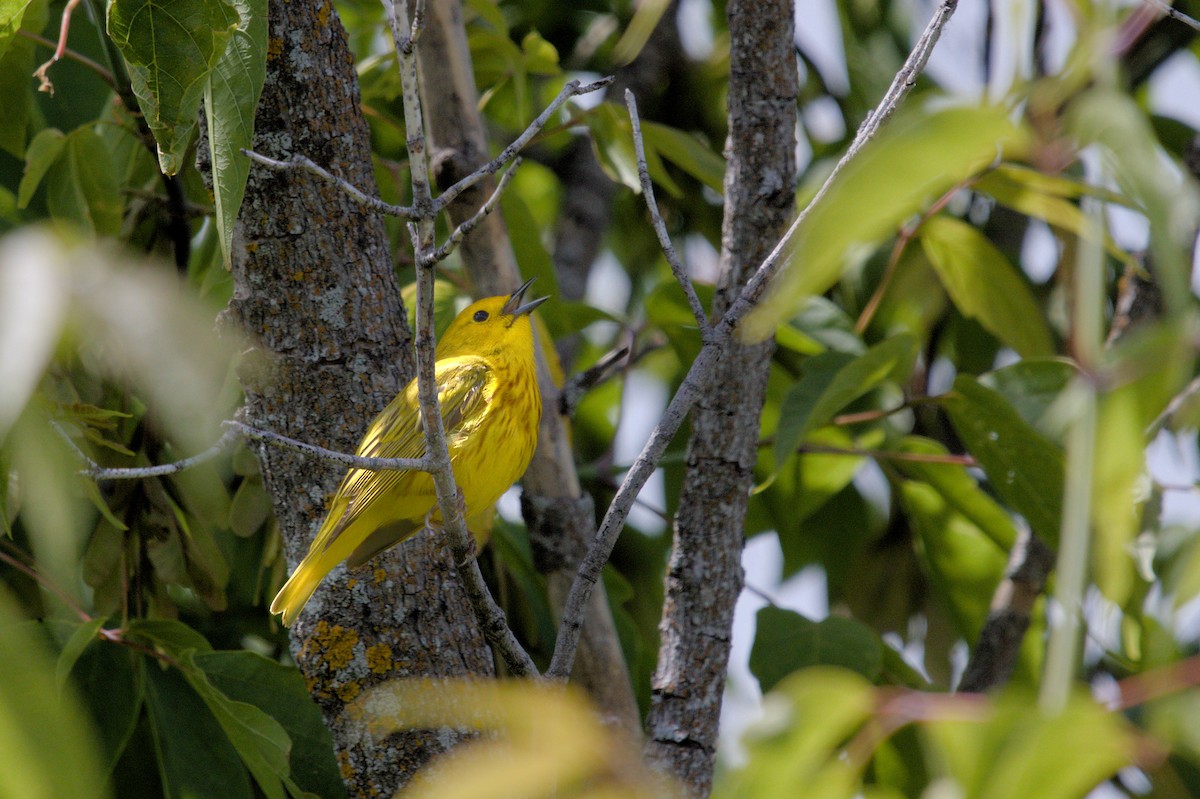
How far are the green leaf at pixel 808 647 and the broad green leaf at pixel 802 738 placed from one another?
183cm

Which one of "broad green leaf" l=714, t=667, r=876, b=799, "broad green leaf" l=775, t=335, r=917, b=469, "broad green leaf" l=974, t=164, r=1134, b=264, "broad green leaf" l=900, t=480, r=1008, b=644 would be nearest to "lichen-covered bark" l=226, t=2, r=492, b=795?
"broad green leaf" l=775, t=335, r=917, b=469

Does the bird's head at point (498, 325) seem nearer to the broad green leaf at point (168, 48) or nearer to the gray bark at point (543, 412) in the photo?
the gray bark at point (543, 412)

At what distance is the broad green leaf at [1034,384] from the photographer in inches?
117

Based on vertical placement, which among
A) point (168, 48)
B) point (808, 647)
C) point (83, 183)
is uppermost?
point (168, 48)

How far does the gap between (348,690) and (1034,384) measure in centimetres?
187

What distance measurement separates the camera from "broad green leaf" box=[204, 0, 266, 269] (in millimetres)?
1713

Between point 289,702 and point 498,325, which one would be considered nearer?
point 289,702

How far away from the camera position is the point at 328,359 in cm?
244

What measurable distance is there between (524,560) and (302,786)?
1.11 meters

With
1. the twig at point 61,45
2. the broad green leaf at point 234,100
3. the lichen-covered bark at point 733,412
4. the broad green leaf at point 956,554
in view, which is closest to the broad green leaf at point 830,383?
the lichen-covered bark at point 733,412

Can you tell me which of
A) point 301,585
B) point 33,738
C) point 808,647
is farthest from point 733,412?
point 33,738

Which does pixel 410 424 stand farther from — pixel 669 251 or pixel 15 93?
pixel 15 93

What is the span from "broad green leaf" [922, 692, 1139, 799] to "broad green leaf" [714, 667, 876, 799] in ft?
0.31

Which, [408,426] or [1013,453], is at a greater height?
[408,426]
